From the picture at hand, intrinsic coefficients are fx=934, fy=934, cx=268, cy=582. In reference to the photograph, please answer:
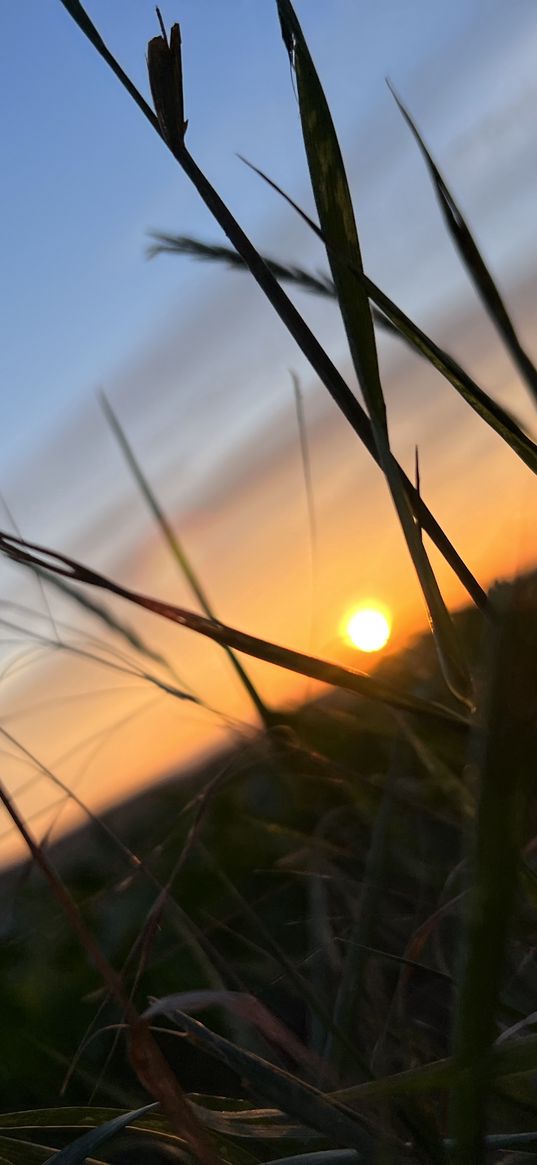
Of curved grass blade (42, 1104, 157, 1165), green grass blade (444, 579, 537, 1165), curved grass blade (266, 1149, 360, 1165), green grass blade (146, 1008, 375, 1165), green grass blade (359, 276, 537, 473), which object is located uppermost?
green grass blade (359, 276, 537, 473)

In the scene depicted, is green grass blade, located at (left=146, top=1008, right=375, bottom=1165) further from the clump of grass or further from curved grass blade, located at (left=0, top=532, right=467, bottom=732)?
curved grass blade, located at (left=0, top=532, right=467, bottom=732)

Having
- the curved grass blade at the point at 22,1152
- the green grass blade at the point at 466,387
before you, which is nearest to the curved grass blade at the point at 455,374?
the green grass blade at the point at 466,387

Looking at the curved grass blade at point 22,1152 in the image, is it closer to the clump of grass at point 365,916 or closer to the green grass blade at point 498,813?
the clump of grass at point 365,916

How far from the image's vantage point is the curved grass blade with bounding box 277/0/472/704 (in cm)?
28

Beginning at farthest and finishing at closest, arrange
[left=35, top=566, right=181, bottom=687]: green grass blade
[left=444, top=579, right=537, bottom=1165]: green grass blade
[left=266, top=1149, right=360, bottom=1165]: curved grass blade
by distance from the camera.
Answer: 1. [left=35, top=566, right=181, bottom=687]: green grass blade
2. [left=266, top=1149, right=360, bottom=1165]: curved grass blade
3. [left=444, top=579, right=537, bottom=1165]: green grass blade

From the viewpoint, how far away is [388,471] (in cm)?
26

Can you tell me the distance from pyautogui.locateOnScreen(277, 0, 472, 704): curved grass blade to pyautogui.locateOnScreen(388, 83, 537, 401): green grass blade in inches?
1.3

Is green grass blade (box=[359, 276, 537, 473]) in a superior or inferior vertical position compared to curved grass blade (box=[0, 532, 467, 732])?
superior

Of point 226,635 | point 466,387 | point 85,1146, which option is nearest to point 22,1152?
point 85,1146

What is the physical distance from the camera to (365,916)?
1.15 ft

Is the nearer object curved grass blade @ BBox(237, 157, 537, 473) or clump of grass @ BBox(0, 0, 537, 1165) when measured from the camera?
clump of grass @ BBox(0, 0, 537, 1165)

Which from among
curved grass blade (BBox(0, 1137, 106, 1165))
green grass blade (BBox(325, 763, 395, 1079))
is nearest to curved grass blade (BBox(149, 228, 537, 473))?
green grass blade (BBox(325, 763, 395, 1079))

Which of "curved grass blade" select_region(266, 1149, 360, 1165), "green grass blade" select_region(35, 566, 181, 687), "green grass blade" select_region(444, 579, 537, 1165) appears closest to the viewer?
"green grass blade" select_region(444, 579, 537, 1165)

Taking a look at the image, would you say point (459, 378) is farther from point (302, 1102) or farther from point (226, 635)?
point (302, 1102)
